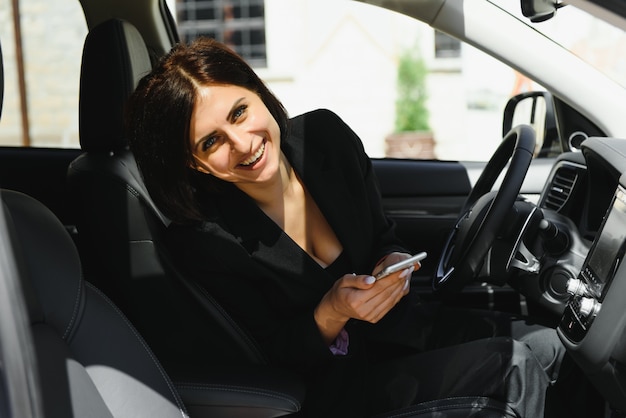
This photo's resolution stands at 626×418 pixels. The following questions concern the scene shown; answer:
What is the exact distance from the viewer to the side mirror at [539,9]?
1.34m

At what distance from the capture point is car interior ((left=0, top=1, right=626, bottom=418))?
3.89 feet

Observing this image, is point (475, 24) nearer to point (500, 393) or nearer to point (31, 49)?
point (500, 393)

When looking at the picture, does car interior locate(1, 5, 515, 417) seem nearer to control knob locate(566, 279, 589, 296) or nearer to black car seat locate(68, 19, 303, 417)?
black car seat locate(68, 19, 303, 417)

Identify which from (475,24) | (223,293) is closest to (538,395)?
(223,293)

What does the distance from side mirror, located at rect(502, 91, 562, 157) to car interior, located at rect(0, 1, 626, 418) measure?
22mm

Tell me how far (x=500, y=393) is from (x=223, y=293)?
1.84 feet

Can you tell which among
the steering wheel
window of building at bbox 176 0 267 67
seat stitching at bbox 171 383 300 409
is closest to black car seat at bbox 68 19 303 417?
seat stitching at bbox 171 383 300 409

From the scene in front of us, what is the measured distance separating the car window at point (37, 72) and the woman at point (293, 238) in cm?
570

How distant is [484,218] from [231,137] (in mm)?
545

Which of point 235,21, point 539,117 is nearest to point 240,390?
point 539,117

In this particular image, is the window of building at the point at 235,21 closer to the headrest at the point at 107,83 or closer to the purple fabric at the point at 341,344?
the headrest at the point at 107,83

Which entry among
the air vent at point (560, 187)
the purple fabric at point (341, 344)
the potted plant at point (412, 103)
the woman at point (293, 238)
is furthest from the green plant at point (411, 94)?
the purple fabric at point (341, 344)

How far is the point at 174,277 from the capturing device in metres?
1.59

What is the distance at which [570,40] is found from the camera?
217 cm
